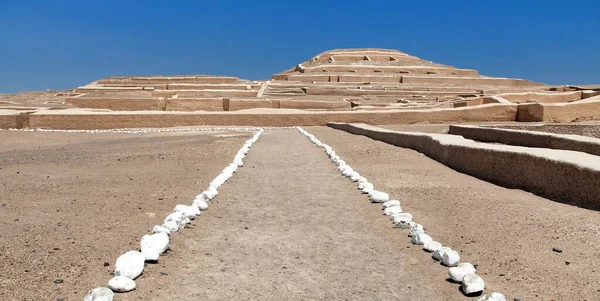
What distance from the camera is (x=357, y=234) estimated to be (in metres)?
4.66

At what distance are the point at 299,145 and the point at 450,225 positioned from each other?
8.48 metres

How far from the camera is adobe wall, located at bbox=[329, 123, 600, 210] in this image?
16.7 feet

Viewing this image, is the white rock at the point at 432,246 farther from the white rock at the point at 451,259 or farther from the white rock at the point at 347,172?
the white rock at the point at 347,172

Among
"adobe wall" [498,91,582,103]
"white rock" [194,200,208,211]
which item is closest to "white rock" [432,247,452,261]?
"white rock" [194,200,208,211]

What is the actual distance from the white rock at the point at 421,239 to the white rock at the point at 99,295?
7.62 feet

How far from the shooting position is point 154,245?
12.5 feet

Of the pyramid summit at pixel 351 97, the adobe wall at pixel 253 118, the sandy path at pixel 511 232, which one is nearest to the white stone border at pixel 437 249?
the sandy path at pixel 511 232

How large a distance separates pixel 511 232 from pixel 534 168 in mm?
1864

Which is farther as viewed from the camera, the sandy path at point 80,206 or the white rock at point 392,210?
the white rock at point 392,210

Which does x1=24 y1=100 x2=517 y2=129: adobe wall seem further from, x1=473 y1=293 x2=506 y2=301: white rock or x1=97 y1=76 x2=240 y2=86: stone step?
x1=97 y1=76 x2=240 y2=86: stone step

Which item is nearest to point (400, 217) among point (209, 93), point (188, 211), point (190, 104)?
point (188, 211)

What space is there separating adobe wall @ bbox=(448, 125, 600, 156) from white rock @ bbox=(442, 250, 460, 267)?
17.1 feet

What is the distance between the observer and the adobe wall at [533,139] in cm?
816

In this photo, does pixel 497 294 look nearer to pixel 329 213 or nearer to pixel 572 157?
pixel 329 213
